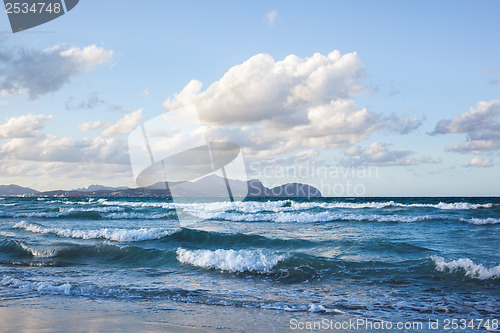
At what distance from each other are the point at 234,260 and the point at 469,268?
5.68 meters

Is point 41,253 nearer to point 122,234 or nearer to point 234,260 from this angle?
point 122,234

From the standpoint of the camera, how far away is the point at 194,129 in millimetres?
10484

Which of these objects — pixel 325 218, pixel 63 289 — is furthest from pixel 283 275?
pixel 325 218

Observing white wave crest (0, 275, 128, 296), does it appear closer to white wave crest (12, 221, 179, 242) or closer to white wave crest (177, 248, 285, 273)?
white wave crest (177, 248, 285, 273)

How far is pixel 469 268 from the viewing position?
8.68 metres

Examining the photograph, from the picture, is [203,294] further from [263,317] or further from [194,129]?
[194,129]

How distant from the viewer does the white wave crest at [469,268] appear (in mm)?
8297

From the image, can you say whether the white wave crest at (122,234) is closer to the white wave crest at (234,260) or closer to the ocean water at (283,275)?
the ocean water at (283,275)

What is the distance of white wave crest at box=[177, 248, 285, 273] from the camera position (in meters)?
9.74

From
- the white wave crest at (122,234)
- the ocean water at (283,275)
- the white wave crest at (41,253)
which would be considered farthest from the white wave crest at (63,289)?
the white wave crest at (122,234)

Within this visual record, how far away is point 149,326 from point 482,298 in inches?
237

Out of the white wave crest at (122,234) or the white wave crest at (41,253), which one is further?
the white wave crest at (122,234)

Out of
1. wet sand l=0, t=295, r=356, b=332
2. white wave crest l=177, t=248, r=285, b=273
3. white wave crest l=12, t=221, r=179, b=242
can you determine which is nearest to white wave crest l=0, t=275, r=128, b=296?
wet sand l=0, t=295, r=356, b=332

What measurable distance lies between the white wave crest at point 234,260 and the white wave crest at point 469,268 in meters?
3.95
